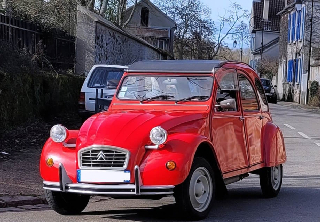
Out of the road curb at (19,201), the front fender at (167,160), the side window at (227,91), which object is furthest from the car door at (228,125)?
the road curb at (19,201)

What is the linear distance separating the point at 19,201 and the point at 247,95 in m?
3.34

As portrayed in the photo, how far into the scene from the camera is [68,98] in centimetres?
1900

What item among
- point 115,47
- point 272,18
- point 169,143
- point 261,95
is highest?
point 272,18

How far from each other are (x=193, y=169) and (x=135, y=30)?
Answer: 5384 cm

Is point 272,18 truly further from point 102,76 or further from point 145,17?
point 102,76

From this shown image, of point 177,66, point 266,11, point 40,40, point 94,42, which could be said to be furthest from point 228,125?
point 266,11

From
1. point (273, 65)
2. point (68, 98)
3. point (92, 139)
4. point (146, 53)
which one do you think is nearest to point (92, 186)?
point (92, 139)

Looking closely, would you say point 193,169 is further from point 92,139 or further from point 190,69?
point 190,69

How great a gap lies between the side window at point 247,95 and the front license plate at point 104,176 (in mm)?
2652

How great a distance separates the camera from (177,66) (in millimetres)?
8977

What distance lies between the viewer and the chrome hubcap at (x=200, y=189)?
24.4ft

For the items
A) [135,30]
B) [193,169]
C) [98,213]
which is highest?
[135,30]

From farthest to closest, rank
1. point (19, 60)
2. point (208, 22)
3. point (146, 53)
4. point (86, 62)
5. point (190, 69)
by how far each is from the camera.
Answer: point (208, 22), point (146, 53), point (86, 62), point (19, 60), point (190, 69)

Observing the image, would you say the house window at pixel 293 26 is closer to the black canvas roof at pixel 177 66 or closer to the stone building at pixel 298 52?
the stone building at pixel 298 52
